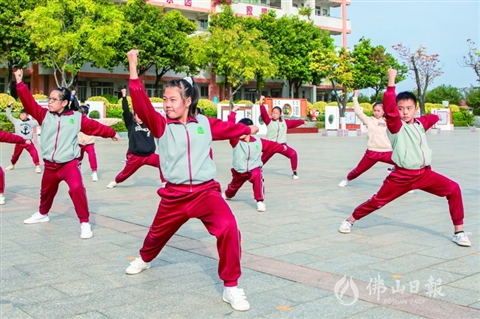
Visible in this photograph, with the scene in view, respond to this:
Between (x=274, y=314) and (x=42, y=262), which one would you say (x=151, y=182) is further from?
(x=274, y=314)

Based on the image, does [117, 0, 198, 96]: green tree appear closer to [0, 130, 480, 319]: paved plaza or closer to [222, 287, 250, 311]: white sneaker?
[0, 130, 480, 319]: paved plaza

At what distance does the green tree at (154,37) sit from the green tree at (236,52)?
6.15 feet

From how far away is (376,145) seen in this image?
9.90 meters

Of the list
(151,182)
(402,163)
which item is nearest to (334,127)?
(151,182)

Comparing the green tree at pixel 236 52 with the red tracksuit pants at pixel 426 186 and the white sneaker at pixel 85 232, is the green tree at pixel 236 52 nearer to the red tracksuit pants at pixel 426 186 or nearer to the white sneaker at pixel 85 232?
the white sneaker at pixel 85 232

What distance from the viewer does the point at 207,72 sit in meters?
48.6

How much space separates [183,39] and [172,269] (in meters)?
37.9

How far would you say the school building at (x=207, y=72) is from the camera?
4216cm

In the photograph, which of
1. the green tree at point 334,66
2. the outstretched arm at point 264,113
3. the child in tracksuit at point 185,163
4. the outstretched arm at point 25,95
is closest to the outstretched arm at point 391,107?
the child in tracksuit at point 185,163

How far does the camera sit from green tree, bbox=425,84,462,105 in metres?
69.2

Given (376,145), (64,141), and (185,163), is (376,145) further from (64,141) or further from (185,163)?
(185,163)

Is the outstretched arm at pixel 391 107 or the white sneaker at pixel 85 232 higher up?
the outstretched arm at pixel 391 107

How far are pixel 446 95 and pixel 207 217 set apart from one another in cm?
7128

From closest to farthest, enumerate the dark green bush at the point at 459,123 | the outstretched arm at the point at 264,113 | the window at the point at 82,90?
1. the outstretched arm at the point at 264,113
2. the window at the point at 82,90
3. the dark green bush at the point at 459,123
